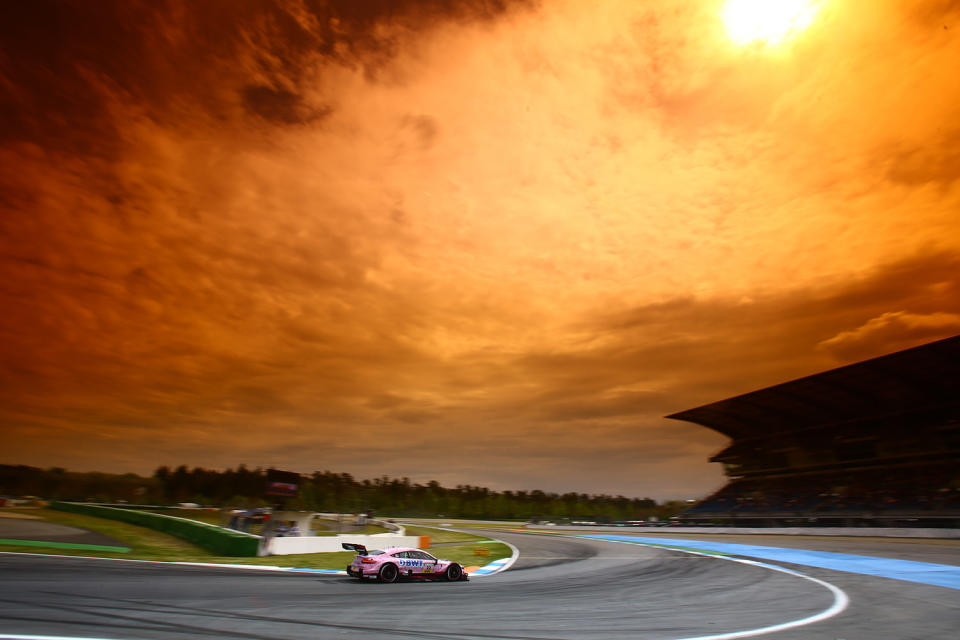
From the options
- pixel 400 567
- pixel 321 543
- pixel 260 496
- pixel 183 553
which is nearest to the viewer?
pixel 400 567

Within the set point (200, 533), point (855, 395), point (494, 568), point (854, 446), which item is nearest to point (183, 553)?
point (200, 533)

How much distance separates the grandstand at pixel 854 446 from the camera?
38.9 m

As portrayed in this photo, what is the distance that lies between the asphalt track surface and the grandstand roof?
1226 inches

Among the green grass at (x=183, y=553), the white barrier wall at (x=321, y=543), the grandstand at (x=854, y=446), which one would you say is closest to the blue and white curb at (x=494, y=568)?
the green grass at (x=183, y=553)

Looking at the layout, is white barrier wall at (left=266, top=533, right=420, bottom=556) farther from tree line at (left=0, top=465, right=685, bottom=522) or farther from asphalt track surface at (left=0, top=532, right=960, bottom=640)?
tree line at (left=0, top=465, right=685, bottom=522)

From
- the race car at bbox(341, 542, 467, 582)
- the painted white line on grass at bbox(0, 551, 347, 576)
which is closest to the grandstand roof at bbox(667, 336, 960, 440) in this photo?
the race car at bbox(341, 542, 467, 582)

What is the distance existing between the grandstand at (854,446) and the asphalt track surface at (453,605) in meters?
26.8

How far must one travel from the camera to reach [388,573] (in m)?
15.4

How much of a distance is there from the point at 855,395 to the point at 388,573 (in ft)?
153

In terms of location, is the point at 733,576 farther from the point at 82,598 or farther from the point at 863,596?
the point at 82,598

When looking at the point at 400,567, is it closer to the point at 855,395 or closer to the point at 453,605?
the point at 453,605

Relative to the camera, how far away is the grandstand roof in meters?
39.8

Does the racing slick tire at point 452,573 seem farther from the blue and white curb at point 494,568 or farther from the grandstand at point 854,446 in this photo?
the grandstand at point 854,446

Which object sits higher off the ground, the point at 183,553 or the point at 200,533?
the point at 200,533
